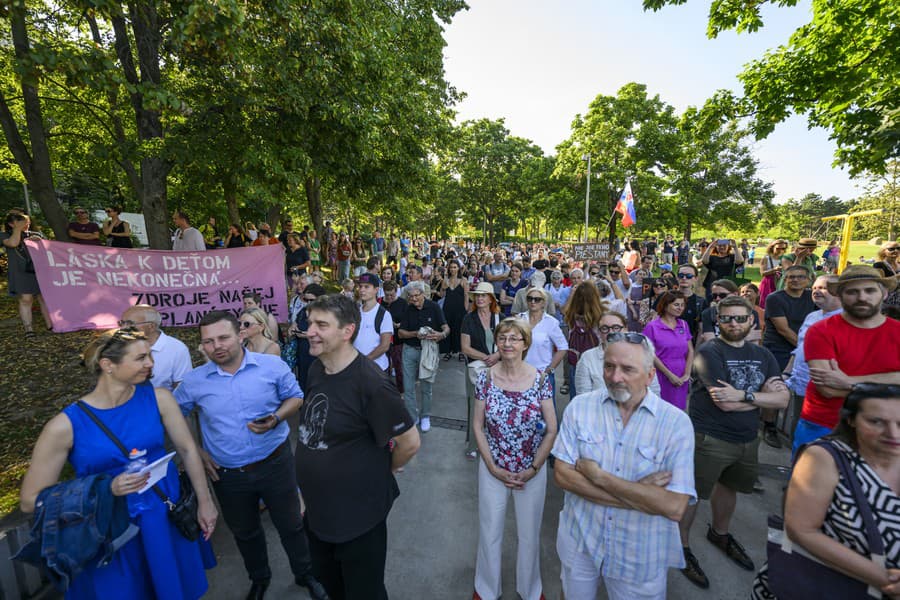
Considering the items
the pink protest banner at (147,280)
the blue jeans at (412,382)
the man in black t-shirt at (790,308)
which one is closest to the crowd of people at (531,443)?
the man in black t-shirt at (790,308)

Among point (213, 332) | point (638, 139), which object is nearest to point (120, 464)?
point (213, 332)

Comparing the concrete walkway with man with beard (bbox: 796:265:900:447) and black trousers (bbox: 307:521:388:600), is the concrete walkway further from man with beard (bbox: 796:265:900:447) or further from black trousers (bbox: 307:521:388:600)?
man with beard (bbox: 796:265:900:447)

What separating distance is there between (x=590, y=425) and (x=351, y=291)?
6310 millimetres

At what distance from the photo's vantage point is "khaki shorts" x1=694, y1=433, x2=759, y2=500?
310 cm

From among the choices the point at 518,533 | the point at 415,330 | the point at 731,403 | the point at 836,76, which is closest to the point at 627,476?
the point at 518,533

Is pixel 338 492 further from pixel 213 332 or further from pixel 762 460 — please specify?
pixel 762 460

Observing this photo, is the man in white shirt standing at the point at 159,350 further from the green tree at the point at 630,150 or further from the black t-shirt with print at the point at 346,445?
the green tree at the point at 630,150

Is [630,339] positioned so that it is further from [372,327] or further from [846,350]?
[372,327]

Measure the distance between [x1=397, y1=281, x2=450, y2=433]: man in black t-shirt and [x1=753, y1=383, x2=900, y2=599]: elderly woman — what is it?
158 inches

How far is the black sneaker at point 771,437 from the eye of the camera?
5066mm

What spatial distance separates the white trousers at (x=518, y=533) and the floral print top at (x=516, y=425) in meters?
0.16

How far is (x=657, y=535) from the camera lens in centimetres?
209

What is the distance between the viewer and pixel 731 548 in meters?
3.34

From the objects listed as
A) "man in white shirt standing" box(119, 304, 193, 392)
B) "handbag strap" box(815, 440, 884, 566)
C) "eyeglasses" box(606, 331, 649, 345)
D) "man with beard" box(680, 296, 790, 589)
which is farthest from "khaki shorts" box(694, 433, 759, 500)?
"man in white shirt standing" box(119, 304, 193, 392)
